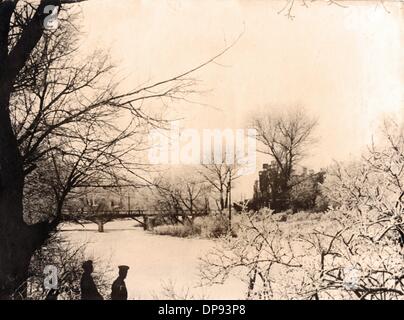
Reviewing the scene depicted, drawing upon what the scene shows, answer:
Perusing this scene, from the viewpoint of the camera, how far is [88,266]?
Result: 255cm

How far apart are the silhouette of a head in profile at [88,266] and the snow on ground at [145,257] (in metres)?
0.03

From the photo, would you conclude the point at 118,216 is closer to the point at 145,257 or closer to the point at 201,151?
the point at 145,257

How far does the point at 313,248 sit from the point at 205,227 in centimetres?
56

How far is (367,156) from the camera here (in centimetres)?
262

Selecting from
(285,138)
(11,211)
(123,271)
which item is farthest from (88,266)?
(285,138)

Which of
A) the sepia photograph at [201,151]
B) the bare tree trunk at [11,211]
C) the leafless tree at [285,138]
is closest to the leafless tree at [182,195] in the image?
the sepia photograph at [201,151]

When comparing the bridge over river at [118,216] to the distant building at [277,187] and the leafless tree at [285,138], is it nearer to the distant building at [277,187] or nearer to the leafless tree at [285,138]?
the distant building at [277,187]

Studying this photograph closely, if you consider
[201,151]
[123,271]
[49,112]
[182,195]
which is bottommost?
[123,271]

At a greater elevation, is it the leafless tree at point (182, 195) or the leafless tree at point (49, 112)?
the leafless tree at point (49, 112)

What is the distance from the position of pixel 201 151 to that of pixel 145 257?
0.59 meters

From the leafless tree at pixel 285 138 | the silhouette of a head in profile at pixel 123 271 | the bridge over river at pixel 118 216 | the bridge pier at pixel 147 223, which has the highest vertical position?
the leafless tree at pixel 285 138

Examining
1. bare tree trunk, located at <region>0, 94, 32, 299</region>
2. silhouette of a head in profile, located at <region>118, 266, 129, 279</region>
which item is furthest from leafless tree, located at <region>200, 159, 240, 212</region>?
bare tree trunk, located at <region>0, 94, 32, 299</region>

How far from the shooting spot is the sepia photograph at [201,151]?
2525 millimetres

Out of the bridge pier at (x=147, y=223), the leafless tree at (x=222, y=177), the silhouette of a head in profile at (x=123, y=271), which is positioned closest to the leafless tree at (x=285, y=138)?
the leafless tree at (x=222, y=177)
